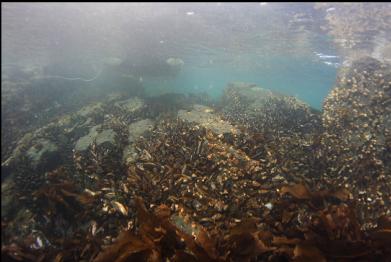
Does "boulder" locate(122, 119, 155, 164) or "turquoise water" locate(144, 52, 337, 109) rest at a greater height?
"boulder" locate(122, 119, 155, 164)

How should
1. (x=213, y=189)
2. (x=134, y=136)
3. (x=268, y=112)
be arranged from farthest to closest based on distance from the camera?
(x=268, y=112) → (x=134, y=136) → (x=213, y=189)

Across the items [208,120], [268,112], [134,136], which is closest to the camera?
[134,136]

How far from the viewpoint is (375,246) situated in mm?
4281

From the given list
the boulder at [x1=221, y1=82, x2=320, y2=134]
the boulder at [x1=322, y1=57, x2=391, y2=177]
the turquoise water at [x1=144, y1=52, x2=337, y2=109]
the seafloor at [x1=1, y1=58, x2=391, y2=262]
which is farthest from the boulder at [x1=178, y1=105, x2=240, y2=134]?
the turquoise water at [x1=144, y1=52, x2=337, y2=109]

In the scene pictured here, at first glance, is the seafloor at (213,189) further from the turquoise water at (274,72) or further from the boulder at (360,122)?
the turquoise water at (274,72)

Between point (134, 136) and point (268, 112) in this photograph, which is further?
point (268, 112)

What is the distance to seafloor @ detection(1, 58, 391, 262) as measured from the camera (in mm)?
4207

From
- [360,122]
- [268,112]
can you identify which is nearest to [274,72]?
[268,112]

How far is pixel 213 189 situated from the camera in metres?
5.58

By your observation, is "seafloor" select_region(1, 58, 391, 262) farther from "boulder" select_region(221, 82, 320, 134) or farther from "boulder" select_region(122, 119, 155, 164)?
"boulder" select_region(221, 82, 320, 134)

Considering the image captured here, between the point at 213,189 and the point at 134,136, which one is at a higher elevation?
the point at 213,189

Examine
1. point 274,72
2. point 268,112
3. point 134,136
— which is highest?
point 134,136

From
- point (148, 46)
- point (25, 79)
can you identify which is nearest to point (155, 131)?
point (148, 46)

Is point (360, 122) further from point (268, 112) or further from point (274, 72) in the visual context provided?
point (274, 72)
